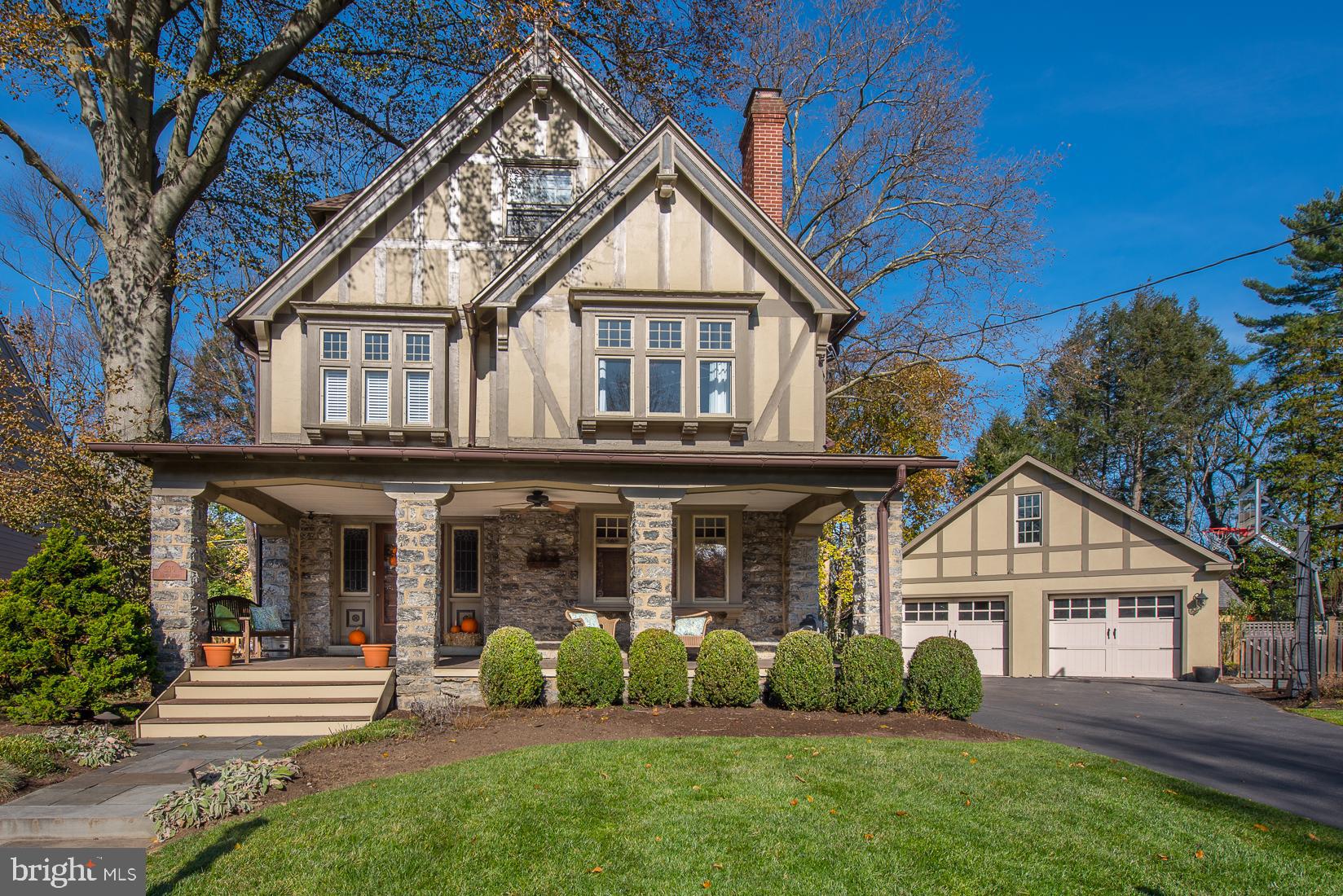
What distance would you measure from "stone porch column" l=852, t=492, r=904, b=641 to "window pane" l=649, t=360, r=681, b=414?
10.2 ft

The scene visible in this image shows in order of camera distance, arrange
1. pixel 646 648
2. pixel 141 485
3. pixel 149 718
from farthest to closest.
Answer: pixel 141 485
pixel 646 648
pixel 149 718

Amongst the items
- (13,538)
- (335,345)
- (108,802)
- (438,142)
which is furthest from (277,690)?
(13,538)

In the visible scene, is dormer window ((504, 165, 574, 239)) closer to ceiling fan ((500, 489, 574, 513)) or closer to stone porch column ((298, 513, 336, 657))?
ceiling fan ((500, 489, 574, 513))

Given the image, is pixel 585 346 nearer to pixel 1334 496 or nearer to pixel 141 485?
pixel 141 485

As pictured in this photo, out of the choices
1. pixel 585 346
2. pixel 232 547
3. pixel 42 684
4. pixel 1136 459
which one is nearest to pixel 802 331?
pixel 585 346

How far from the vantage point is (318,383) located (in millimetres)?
13578

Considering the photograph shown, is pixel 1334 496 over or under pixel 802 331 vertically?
under

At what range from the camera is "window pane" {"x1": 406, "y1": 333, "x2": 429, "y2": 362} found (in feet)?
45.1

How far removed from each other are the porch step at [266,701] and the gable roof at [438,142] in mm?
5474

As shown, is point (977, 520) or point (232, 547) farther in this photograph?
point (232, 547)

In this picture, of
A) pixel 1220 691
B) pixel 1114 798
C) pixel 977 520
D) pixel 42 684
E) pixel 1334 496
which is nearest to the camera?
pixel 1114 798

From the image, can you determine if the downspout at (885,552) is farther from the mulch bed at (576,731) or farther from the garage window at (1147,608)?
the garage window at (1147,608)

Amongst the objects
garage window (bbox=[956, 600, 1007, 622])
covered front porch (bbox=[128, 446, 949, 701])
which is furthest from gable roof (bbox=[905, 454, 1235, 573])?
covered front porch (bbox=[128, 446, 949, 701])

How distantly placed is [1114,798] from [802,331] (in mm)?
8460
